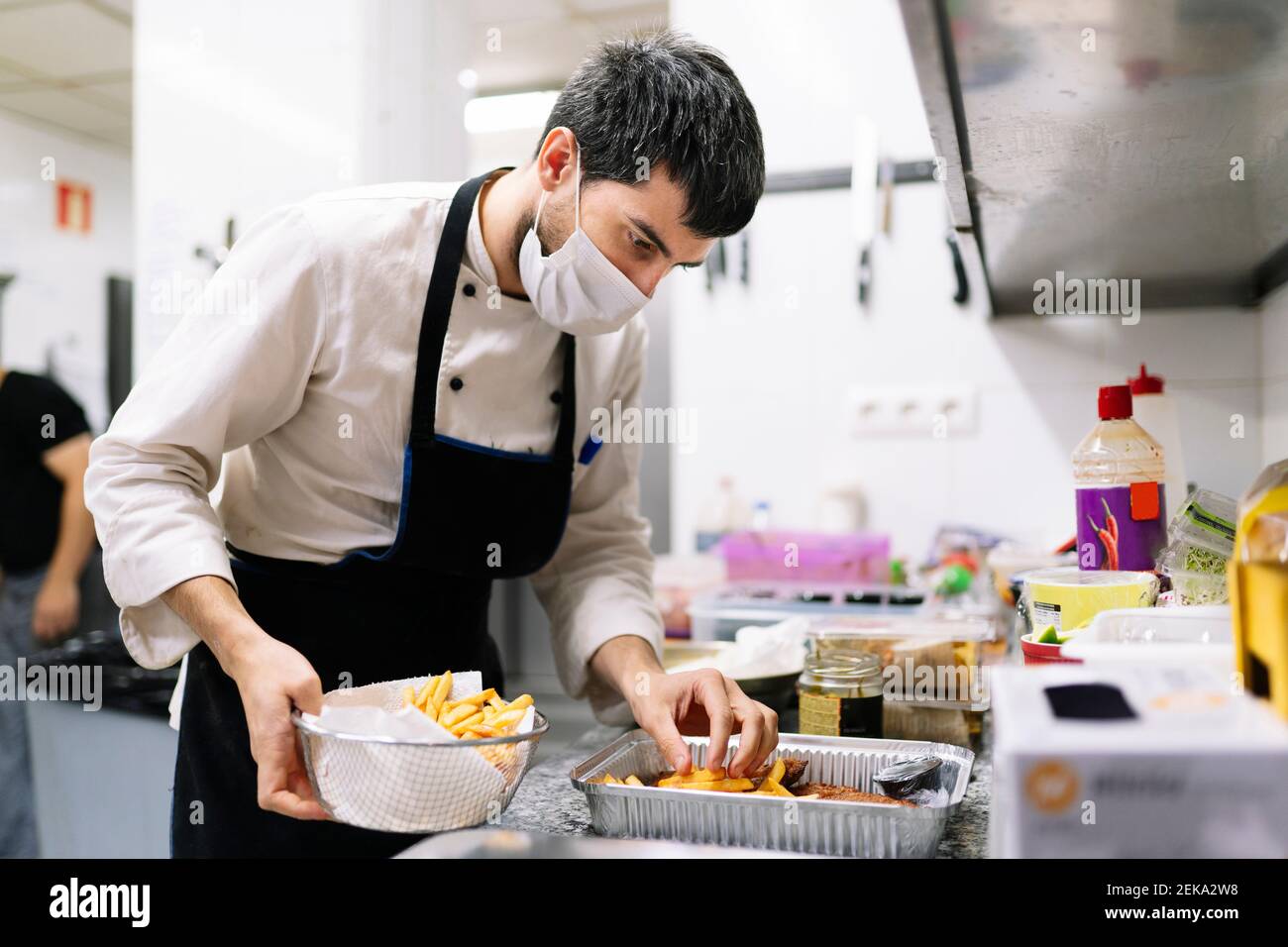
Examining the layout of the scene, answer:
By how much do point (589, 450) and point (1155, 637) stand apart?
805 mm

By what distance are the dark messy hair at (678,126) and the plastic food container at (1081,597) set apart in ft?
1.75

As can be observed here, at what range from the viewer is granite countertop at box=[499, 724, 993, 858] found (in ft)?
2.99

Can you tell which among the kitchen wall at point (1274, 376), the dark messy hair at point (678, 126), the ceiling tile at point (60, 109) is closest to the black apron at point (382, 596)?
the dark messy hair at point (678, 126)

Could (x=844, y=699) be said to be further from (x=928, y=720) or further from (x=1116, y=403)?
(x=1116, y=403)

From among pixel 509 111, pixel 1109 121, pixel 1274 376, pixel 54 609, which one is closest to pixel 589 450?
pixel 1109 121

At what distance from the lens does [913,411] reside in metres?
2.40

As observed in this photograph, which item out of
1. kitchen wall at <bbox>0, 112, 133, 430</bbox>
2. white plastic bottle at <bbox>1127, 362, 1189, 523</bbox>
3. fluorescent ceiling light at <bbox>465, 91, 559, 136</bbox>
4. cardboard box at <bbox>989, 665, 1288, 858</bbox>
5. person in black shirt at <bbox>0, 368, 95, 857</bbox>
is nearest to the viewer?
cardboard box at <bbox>989, 665, 1288, 858</bbox>

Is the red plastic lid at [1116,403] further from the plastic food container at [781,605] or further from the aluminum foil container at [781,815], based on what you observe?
the plastic food container at [781,605]

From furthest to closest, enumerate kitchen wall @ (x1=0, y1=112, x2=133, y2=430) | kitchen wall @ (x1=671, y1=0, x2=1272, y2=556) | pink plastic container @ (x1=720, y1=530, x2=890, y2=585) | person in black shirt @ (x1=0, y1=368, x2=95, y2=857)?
kitchen wall @ (x1=0, y1=112, x2=133, y2=430) < person in black shirt @ (x1=0, y1=368, x2=95, y2=857) < kitchen wall @ (x1=671, y1=0, x2=1272, y2=556) < pink plastic container @ (x1=720, y1=530, x2=890, y2=585)

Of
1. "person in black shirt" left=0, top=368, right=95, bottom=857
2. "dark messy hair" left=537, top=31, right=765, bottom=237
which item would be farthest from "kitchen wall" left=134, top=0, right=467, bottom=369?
"dark messy hair" left=537, top=31, right=765, bottom=237

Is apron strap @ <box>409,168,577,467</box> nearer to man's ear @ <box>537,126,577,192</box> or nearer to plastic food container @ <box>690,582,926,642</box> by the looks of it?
man's ear @ <box>537,126,577,192</box>

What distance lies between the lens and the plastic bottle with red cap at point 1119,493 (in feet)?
3.54

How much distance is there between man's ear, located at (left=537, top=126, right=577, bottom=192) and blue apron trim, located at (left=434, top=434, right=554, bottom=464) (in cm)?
33

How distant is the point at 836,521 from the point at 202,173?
1.85m
